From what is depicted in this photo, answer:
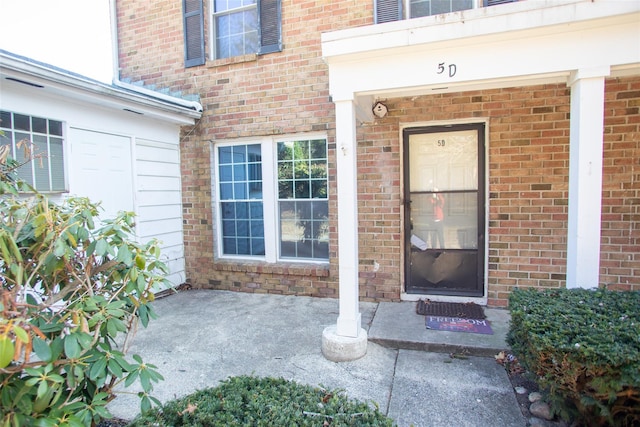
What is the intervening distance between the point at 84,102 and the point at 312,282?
11.8 feet

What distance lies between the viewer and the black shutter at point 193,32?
17.7 ft

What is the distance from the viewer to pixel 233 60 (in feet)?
17.2

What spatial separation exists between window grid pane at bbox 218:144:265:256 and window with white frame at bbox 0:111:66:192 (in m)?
2.11

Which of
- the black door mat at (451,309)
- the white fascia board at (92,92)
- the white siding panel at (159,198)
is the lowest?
the black door mat at (451,309)

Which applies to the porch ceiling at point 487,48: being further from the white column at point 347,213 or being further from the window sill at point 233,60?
the window sill at point 233,60

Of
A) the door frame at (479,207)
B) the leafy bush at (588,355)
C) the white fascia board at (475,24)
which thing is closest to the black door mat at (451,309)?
the door frame at (479,207)

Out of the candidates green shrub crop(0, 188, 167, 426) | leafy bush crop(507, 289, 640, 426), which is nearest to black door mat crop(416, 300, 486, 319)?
leafy bush crop(507, 289, 640, 426)

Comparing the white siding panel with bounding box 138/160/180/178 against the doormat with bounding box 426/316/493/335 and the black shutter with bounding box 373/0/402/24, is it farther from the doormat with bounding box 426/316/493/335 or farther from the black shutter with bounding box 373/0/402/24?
the doormat with bounding box 426/316/493/335

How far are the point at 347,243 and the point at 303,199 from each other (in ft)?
6.58

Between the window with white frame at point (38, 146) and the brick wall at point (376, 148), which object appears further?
the brick wall at point (376, 148)

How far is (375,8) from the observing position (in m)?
4.48

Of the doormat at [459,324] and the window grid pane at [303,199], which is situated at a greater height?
the window grid pane at [303,199]

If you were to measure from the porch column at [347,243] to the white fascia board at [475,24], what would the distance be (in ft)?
1.63

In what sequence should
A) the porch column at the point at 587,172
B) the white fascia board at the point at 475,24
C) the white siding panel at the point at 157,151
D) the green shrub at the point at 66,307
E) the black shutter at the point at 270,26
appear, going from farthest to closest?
1. the white siding panel at the point at 157,151
2. the black shutter at the point at 270,26
3. the porch column at the point at 587,172
4. the white fascia board at the point at 475,24
5. the green shrub at the point at 66,307
